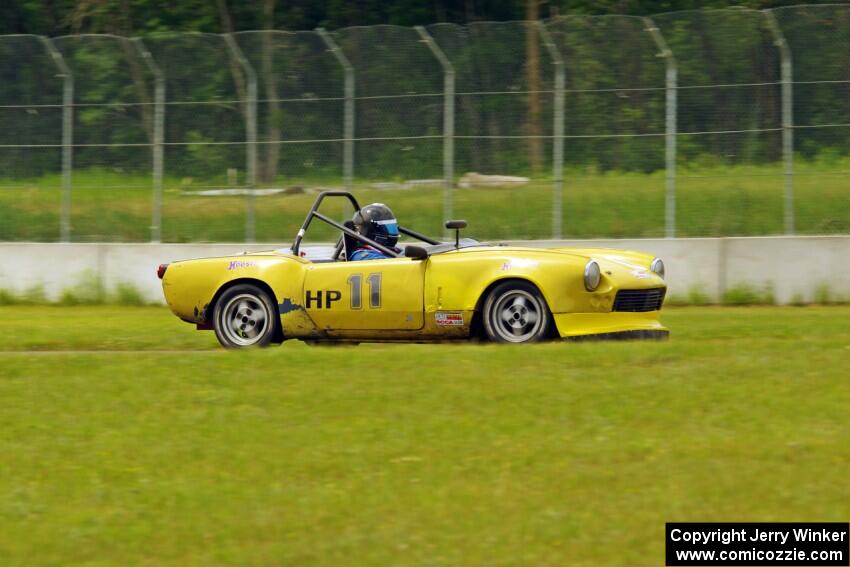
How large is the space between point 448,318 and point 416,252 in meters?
0.58

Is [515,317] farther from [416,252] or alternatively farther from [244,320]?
[244,320]

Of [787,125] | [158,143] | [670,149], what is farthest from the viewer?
[158,143]

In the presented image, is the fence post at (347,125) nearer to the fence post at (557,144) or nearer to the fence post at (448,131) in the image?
the fence post at (448,131)

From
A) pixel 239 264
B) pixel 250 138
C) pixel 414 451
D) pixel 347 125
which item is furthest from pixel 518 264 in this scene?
pixel 250 138

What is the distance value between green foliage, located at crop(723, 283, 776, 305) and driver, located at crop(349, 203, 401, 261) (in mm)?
6668

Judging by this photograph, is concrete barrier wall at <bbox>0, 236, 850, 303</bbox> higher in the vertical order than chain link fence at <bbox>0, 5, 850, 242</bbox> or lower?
lower

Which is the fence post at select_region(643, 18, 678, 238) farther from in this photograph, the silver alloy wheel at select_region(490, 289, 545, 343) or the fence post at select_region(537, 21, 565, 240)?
the silver alloy wheel at select_region(490, 289, 545, 343)

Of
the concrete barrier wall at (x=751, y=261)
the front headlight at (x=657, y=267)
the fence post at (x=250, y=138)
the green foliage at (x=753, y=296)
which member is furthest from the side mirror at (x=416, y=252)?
the fence post at (x=250, y=138)

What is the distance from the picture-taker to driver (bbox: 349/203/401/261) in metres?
12.0

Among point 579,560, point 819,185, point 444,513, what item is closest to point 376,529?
point 444,513

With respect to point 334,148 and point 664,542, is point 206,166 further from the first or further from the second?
point 664,542

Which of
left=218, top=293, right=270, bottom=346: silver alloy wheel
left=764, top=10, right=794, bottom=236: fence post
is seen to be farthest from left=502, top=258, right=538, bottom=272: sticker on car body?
left=764, top=10, right=794, bottom=236: fence post

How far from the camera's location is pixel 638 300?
11.0 m

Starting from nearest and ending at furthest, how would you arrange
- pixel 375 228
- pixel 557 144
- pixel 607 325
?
pixel 607 325 → pixel 375 228 → pixel 557 144
